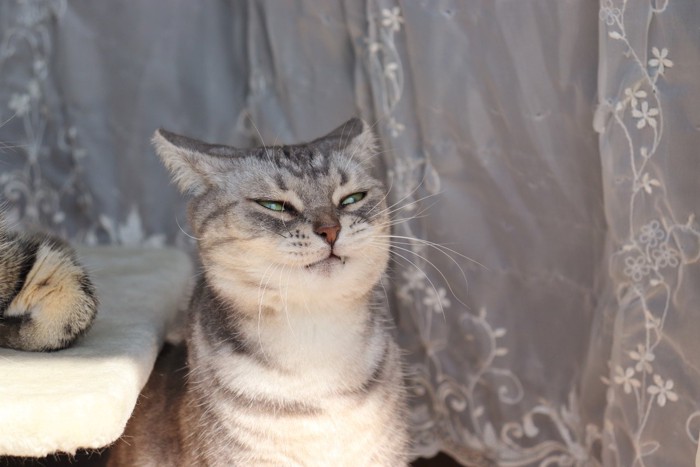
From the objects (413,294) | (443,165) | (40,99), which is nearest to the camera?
(443,165)

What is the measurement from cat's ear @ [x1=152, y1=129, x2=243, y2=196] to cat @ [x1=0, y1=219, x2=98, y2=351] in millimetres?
204

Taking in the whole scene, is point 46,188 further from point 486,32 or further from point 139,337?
point 486,32

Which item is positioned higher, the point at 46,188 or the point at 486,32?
the point at 486,32

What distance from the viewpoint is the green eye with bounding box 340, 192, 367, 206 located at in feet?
3.82

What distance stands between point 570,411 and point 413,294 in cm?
38

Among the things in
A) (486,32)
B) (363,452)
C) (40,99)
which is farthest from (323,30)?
(363,452)

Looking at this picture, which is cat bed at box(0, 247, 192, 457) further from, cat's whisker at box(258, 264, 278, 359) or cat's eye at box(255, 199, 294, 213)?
Answer: cat's eye at box(255, 199, 294, 213)

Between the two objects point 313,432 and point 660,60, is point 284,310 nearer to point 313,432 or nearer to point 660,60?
point 313,432

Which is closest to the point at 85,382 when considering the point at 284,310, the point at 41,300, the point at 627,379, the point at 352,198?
the point at 41,300

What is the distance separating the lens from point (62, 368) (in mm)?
1072

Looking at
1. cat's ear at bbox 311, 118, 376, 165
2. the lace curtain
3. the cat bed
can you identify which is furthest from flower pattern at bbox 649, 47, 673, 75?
the cat bed

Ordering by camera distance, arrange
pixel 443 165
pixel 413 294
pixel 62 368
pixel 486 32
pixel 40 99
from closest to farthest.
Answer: pixel 62 368, pixel 486 32, pixel 443 165, pixel 413 294, pixel 40 99

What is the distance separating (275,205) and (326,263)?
0.12 metres

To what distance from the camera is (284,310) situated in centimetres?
111
